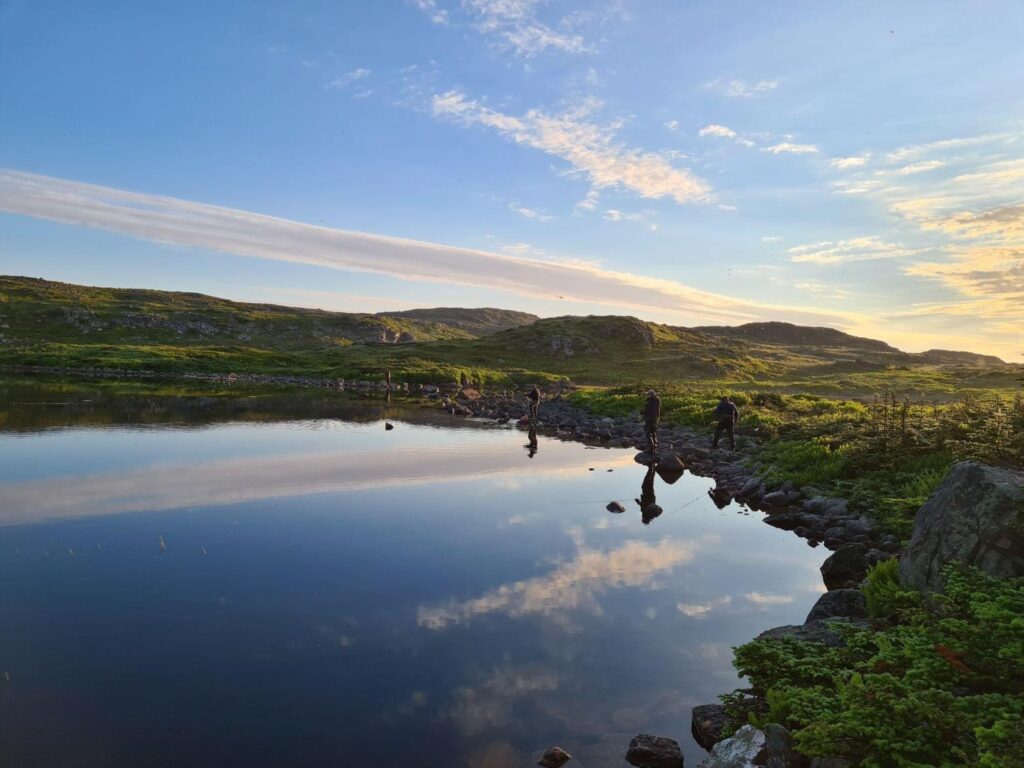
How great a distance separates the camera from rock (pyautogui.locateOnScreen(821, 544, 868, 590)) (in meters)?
15.4

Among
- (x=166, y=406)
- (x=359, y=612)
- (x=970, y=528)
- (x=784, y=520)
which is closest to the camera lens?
(x=970, y=528)

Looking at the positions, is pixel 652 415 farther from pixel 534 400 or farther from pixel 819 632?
pixel 819 632

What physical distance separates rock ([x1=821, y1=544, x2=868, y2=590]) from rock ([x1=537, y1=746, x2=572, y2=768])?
9707 millimetres

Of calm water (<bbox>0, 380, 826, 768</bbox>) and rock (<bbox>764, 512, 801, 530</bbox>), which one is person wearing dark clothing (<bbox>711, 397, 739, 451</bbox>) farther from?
rock (<bbox>764, 512, 801, 530</bbox>)

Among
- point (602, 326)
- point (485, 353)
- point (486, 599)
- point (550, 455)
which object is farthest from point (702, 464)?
point (602, 326)

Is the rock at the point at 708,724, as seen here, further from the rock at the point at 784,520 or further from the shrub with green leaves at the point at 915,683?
the rock at the point at 784,520

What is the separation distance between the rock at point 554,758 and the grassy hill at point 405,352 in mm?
76060

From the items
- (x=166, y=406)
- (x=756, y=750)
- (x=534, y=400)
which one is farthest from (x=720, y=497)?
(x=166, y=406)

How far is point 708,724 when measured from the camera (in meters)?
9.29

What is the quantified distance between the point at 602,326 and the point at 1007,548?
151471 millimetres

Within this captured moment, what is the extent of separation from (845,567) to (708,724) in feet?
27.2

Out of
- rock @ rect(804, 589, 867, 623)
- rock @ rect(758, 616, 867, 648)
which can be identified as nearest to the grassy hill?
rock @ rect(804, 589, 867, 623)

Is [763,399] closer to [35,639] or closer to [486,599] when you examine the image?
[486,599]

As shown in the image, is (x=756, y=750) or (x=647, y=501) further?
(x=647, y=501)
